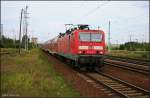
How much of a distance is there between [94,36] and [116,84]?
754cm

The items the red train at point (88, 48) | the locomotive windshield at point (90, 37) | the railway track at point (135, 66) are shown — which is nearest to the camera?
the red train at point (88, 48)

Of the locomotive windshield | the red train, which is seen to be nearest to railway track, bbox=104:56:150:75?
the red train

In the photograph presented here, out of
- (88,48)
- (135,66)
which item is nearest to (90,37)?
(88,48)

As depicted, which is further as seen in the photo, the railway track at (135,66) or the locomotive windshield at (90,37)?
the locomotive windshield at (90,37)

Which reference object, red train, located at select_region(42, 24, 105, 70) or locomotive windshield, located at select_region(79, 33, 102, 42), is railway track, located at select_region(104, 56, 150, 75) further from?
locomotive windshield, located at select_region(79, 33, 102, 42)

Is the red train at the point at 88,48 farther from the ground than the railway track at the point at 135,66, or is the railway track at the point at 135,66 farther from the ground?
the red train at the point at 88,48

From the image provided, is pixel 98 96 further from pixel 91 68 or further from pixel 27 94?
pixel 91 68

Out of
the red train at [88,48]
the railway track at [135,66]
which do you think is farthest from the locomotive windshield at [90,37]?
the railway track at [135,66]

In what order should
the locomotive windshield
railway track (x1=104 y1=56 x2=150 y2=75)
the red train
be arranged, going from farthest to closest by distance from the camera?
the locomotive windshield < railway track (x1=104 y1=56 x2=150 y2=75) < the red train

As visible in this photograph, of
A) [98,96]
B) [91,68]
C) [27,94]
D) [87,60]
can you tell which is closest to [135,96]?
[98,96]

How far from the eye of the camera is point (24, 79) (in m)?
13.4

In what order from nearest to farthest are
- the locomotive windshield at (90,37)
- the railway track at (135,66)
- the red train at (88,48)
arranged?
1. the red train at (88,48)
2. the railway track at (135,66)
3. the locomotive windshield at (90,37)

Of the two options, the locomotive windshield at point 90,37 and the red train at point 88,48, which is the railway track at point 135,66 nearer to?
the red train at point 88,48

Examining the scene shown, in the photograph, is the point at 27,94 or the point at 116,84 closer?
the point at 27,94
